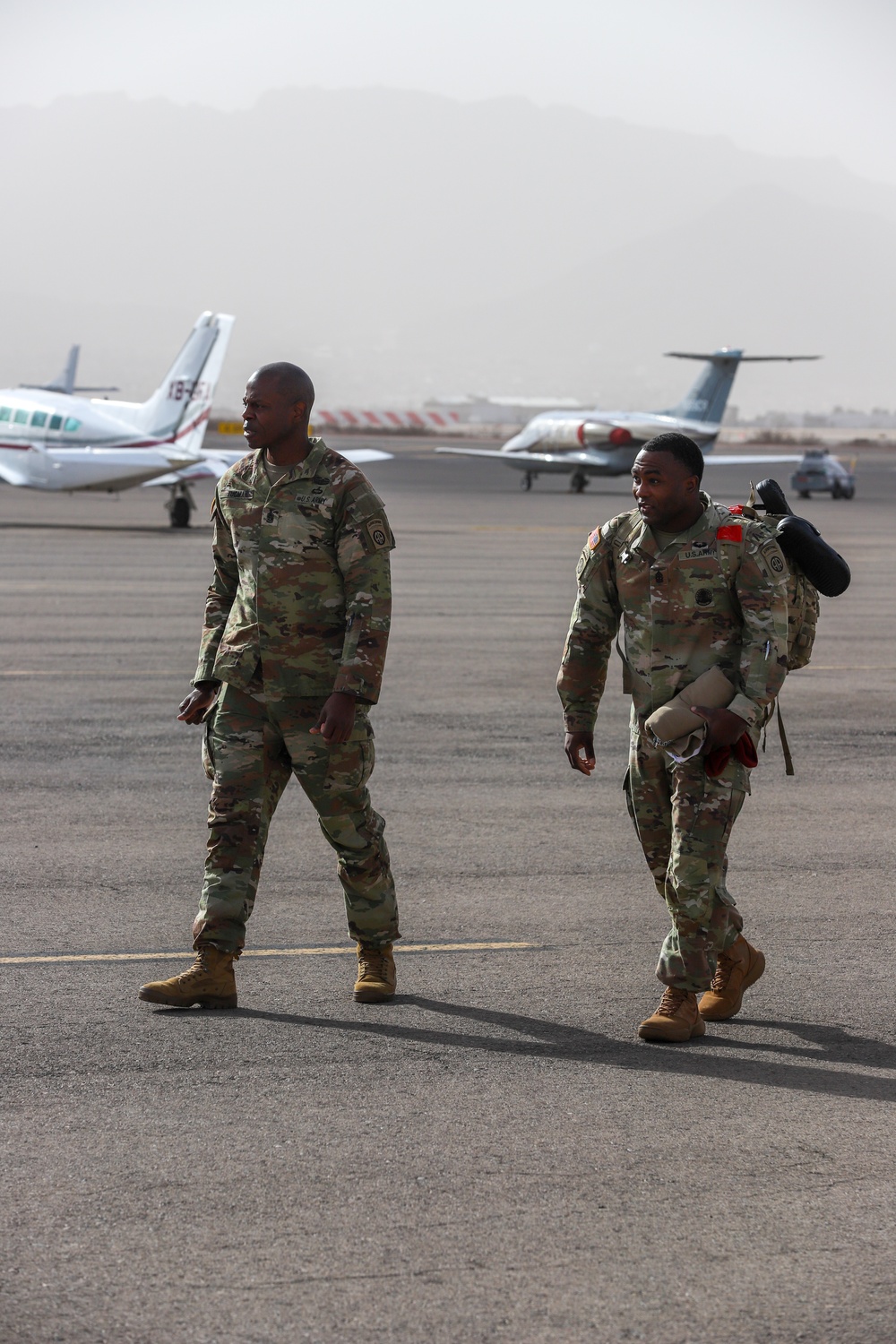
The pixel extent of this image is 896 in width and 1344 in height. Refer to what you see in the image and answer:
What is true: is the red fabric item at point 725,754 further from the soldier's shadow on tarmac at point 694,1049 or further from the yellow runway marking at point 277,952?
the yellow runway marking at point 277,952

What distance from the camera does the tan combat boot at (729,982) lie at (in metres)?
5.80

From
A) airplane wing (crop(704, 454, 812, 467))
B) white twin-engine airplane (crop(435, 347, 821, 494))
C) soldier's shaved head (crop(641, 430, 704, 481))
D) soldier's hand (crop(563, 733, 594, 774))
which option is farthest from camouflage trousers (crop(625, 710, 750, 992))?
white twin-engine airplane (crop(435, 347, 821, 494))

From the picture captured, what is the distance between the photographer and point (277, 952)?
21.2 feet

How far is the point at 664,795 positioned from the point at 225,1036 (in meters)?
1.65

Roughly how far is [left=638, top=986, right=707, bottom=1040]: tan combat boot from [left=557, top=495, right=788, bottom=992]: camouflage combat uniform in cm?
6

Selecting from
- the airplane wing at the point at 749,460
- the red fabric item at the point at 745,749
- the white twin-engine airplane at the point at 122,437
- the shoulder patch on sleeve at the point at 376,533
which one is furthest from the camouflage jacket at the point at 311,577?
the white twin-engine airplane at the point at 122,437

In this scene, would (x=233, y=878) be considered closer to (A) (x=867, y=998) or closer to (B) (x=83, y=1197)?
(B) (x=83, y=1197)

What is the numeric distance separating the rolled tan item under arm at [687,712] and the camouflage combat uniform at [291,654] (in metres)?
0.96

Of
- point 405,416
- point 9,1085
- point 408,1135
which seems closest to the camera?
point 408,1135

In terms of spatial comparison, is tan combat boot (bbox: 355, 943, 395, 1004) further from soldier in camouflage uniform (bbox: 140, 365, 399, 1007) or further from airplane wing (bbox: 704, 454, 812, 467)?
airplane wing (bbox: 704, 454, 812, 467)

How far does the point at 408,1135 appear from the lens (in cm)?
464

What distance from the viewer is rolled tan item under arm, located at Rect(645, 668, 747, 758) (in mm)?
5410

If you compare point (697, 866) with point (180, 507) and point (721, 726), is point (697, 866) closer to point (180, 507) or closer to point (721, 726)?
point (721, 726)

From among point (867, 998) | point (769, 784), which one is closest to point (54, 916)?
point (867, 998)
